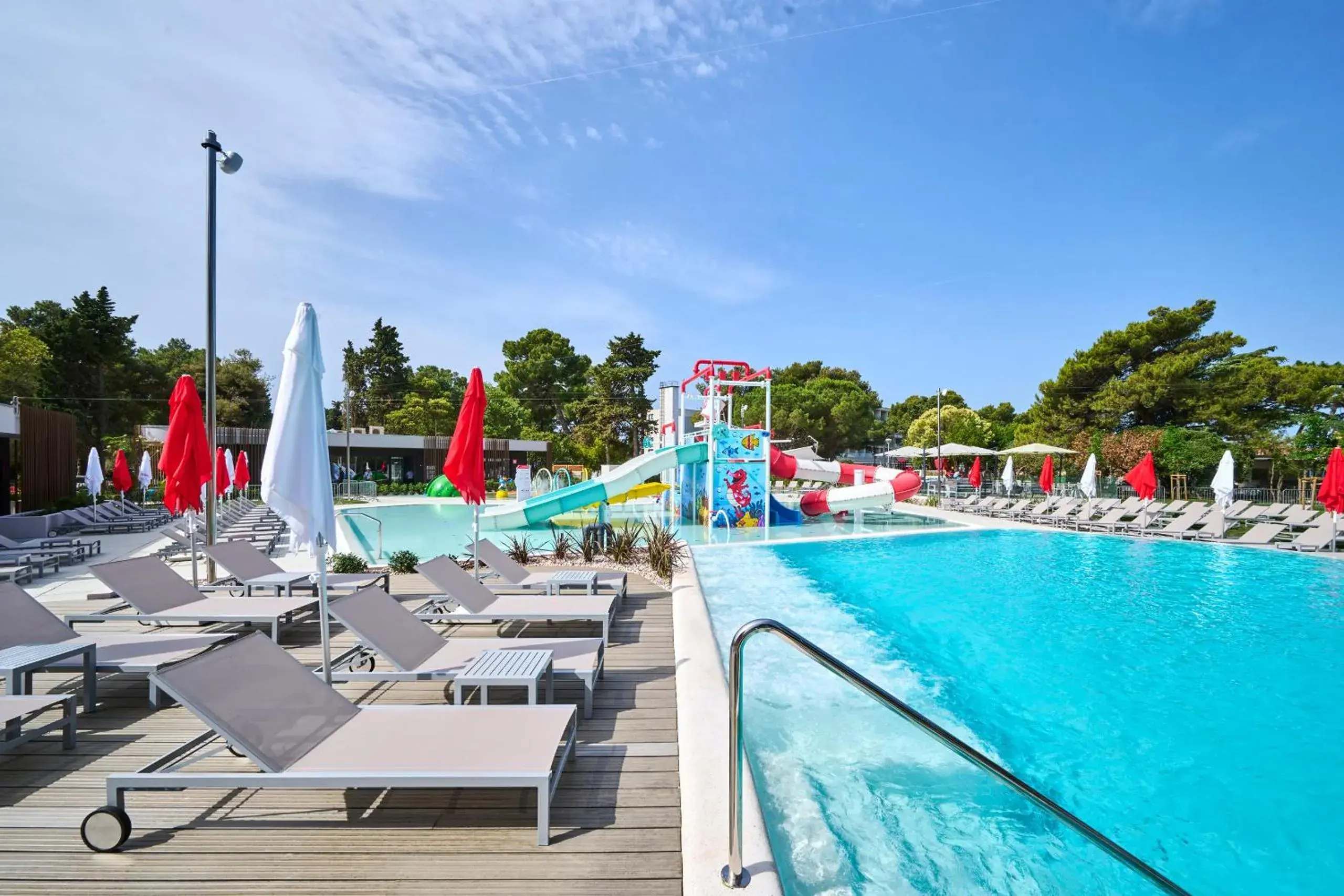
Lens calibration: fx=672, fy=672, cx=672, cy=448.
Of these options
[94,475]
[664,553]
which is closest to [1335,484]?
[664,553]

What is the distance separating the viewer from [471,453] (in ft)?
22.1

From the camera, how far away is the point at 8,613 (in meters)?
4.26

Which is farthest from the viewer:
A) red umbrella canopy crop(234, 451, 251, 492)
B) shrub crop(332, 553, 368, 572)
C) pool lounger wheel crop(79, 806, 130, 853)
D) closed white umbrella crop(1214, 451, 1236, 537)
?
red umbrella canopy crop(234, 451, 251, 492)

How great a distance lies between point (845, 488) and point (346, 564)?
1497 cm

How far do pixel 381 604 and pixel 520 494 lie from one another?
61.7 feet

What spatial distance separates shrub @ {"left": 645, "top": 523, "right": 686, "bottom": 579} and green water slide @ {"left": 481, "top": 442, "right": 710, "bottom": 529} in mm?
6533

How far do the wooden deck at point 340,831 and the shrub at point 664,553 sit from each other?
5059 millimetres

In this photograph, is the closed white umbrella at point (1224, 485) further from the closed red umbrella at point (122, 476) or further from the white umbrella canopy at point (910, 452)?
the closed red umbrella at point (122, 476)

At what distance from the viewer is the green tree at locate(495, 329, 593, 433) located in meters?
48.2

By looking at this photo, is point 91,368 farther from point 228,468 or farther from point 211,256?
point 211,256

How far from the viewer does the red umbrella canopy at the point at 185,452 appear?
6.88 meters

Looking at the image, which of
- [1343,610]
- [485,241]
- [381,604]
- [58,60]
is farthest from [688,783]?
[485,241]

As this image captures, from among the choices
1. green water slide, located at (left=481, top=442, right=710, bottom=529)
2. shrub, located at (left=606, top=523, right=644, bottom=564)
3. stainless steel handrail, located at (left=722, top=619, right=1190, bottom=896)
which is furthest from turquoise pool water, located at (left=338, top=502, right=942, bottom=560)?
stainless steel handrail, located at (left=722, top=619, right=1190, bottom=896)

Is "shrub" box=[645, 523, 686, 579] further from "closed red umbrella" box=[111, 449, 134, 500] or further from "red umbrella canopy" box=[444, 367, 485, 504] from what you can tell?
"closed red umbrella" box=[111, 449, 134, 500]
